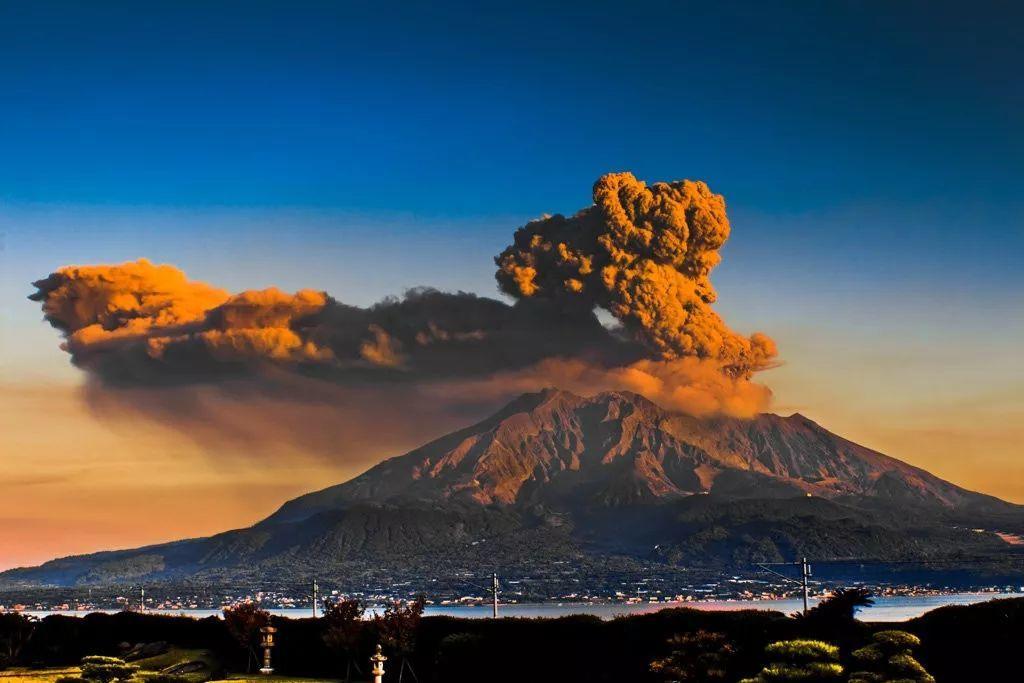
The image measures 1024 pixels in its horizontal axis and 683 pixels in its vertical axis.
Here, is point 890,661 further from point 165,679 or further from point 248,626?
point 248,626

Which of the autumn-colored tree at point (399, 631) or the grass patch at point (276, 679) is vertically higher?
the autumn-colored tree at point (399, 631)

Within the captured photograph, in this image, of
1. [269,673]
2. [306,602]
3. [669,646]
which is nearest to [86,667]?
[269,673]

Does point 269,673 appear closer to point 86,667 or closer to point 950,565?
point 86,667

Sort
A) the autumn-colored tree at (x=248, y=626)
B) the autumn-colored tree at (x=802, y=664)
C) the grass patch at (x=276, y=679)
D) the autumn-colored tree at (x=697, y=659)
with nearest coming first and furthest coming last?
the autumn-colored tree at (x=802, y=664) < the autumn-colored tree at (x=697, y=659) < the grass patch at (x=276, y=679) < the autumn-colored tree at (x=248, y=626)

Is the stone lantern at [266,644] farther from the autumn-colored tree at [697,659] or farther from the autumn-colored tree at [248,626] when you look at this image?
the autumn-colored tree at [697,659]

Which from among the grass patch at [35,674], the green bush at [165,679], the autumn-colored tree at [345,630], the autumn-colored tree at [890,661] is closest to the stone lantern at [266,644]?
the green bush at [165,679]

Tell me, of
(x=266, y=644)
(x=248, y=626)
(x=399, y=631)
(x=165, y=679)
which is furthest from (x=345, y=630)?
(x=248, y=626)

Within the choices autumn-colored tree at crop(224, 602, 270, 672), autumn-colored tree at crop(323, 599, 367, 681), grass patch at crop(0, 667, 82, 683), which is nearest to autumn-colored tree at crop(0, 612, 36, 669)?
grass patch at crop(0, 667, 82, 683)
